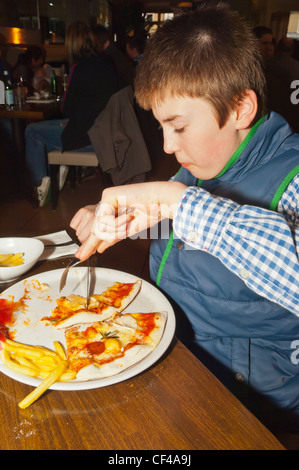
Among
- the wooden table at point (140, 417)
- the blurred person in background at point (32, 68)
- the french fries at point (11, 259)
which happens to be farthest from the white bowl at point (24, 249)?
the blurred person in background at point (32, 68)

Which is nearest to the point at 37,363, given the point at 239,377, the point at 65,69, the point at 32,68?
the point at 239,377

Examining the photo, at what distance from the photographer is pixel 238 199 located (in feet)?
3.41

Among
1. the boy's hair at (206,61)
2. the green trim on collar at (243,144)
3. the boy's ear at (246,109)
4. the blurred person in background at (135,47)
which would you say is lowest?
the green trim on collar at (243,144)

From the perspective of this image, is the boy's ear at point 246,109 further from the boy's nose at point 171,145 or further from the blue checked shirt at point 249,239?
the blue checked shirt at point 249,239

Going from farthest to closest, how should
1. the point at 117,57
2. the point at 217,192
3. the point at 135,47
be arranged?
the point at 135,47 → the point at 117,57 → the point at 217,192

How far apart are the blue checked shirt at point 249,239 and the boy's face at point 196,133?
0.18 m

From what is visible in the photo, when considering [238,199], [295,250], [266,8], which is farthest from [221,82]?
[266,8]

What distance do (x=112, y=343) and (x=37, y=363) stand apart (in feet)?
0.50

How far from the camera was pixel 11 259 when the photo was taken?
1098mm

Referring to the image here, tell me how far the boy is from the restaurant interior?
0.64 ft

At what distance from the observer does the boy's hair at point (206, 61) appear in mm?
892

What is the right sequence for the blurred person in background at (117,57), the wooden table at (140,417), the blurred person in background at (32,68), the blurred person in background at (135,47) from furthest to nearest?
1. the blurred person in background at (32,68)
2. the blurred person in background at (135,47)
3. the blurred person in background at (117,57)
4. the wooden table at (140,417)

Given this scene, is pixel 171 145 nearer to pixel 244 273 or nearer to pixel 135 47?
pixel 244 273

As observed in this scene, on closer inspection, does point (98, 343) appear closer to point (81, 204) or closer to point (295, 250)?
point (295, 250)
